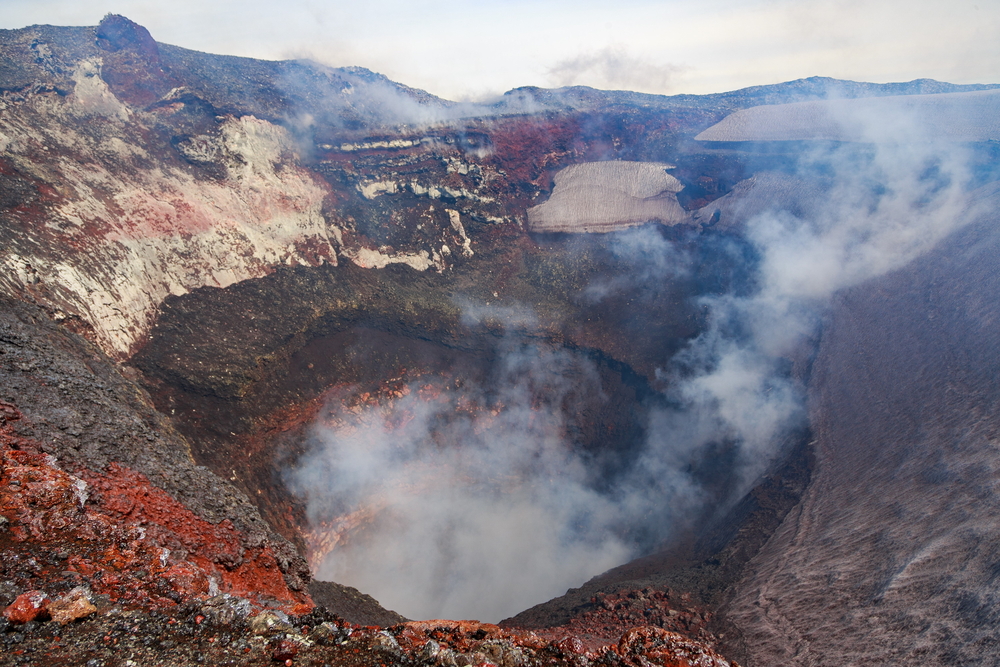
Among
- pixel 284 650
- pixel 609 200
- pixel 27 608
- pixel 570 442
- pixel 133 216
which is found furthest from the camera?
pixel 609 200

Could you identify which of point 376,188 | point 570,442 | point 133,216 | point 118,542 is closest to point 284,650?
point 118,542

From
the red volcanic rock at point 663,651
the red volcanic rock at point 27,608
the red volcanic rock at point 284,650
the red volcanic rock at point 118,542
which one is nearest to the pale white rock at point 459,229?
the red volcanic rock at point 118,542

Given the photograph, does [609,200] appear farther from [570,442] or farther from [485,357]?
[570,442]

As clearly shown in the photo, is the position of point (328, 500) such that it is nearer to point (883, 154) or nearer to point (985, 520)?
point (985, 520)

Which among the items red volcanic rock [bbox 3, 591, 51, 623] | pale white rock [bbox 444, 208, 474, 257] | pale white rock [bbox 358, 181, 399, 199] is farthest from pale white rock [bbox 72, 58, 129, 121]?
red volcanic rock [bbox 3, 591, 51, 623]

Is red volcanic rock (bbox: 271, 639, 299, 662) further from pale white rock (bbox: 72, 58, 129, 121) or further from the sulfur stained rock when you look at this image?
pale white rock (bbox: 72, 58, 129, 121)

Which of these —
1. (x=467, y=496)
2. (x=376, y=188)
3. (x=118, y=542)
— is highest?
(x=376, y=188)

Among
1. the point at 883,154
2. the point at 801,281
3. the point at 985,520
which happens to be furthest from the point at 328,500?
the point at 883,154

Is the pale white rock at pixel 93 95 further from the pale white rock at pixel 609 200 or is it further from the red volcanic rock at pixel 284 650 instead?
the red volcanic rock at pixel 284 650
